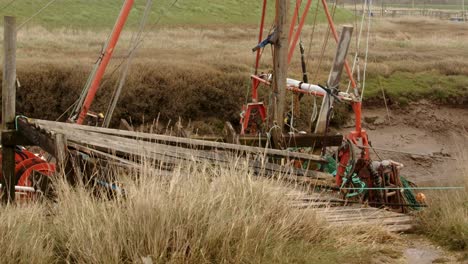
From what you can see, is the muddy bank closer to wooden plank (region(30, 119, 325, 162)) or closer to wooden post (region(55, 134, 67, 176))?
wooden plank (region(30, 119, 325, 162))

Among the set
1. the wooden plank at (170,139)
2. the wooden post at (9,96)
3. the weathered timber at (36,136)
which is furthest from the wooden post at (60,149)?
the wooden post at (9,96)

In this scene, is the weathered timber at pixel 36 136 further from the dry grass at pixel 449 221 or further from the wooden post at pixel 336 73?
the wooden post at pixel 336 73

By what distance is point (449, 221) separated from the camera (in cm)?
862

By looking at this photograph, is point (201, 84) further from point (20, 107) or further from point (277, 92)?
point (277, 92)

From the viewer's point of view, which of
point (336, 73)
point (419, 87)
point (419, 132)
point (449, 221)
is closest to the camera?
point (449, 221)

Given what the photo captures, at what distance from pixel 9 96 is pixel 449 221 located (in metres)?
6.07

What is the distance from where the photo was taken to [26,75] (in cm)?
1953

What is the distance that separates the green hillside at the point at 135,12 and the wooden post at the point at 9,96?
27051 millimetres

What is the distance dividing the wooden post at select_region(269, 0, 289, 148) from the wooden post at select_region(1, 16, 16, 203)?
4300 millimetres

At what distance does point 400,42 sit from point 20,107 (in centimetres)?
2511

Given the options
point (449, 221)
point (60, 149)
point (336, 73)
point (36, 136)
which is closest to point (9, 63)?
point (36, 136)

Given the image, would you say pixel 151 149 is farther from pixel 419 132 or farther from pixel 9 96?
pixel 419 132

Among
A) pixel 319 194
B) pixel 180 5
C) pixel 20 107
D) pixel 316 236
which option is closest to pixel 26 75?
pixel 20 107

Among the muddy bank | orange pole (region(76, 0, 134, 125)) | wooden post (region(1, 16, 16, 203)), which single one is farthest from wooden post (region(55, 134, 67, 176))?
the muddy bank
